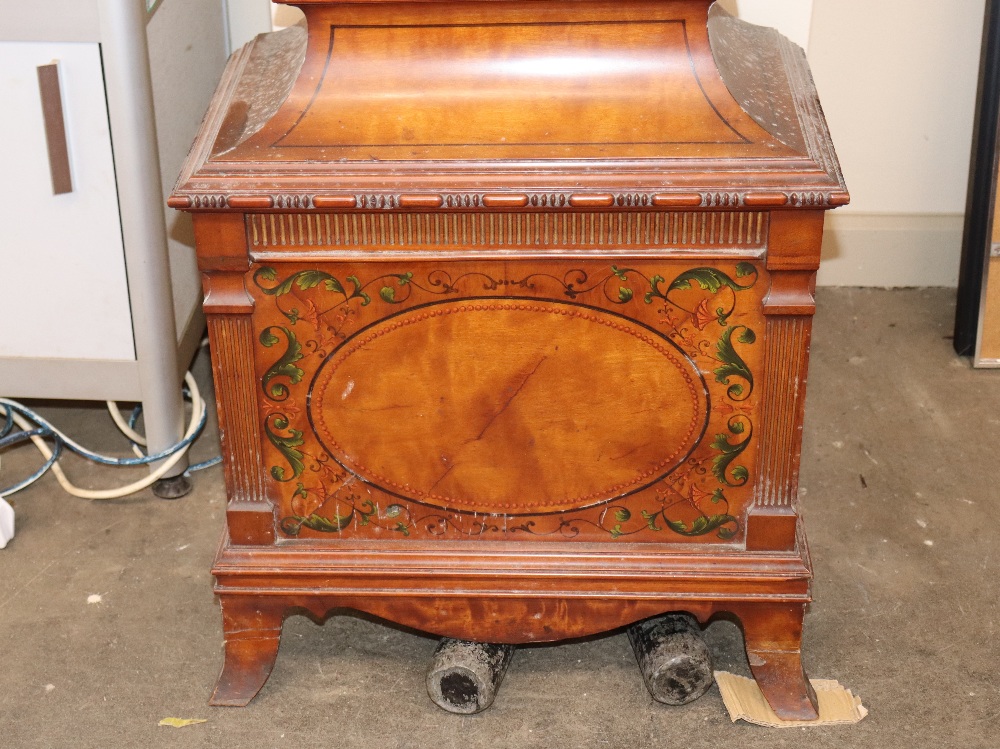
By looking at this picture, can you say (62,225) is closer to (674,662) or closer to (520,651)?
(520,651)

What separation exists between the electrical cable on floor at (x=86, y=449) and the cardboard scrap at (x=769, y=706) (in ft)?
3.52

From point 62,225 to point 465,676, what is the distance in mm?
1026

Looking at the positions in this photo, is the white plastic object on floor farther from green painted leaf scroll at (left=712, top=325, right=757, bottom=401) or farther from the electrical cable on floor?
green painted leaf scroll at (left=712, top=325, right=757, bottom=401)

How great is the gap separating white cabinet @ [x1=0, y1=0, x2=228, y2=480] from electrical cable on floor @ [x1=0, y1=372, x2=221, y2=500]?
0.04 meters

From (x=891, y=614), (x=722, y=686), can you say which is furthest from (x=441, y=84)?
(x=891, y=614)

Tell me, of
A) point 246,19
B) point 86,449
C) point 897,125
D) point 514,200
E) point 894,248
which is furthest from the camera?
point 894,248

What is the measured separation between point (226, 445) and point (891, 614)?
3.64 feet

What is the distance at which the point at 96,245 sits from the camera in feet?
7.29

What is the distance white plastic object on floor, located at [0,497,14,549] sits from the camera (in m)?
2.30

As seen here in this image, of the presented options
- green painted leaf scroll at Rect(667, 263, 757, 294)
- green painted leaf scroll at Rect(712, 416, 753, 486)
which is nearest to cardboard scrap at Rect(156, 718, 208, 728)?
green painted leaf scroll at Rect(712, 416, 753, 486)

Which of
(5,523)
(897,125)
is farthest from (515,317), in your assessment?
(897,125)

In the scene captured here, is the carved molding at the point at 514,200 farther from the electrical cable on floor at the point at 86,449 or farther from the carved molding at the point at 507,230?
the electrical cable on floor at the point at 86,449

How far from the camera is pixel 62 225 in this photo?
2.21 meters

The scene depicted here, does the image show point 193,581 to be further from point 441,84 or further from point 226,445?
point 441,84
